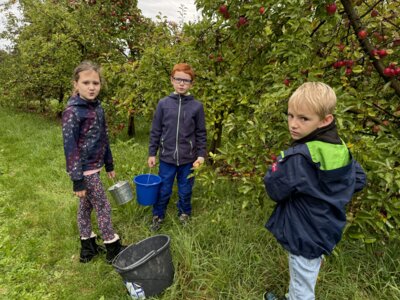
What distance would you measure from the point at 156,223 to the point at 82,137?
49.9 inches

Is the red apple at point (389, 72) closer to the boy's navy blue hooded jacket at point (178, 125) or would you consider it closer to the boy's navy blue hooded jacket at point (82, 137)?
the boy's navy blue hooded jacket at point (178, 125)

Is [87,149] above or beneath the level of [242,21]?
beneath

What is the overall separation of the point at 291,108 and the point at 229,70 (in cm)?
216

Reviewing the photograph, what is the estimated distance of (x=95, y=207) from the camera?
9.86 feet

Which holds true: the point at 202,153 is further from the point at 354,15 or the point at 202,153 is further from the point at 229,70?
the point at 354,15

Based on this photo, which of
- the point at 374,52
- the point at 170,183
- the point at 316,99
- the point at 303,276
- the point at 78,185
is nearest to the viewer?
the point at 316,99

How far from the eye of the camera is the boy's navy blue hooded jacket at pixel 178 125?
335cm

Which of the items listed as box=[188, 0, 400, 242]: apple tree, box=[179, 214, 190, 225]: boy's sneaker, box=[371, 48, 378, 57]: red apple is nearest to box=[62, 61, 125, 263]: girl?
box=[179, 214, 190, 225]: boy's sneaker

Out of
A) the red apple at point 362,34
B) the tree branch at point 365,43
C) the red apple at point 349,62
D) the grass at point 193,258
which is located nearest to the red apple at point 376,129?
the tree branch at point 365,43

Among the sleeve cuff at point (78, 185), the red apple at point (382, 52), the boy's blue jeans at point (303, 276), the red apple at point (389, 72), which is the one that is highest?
the red apple at point (382, 52)

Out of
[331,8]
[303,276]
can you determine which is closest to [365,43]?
[331,8]

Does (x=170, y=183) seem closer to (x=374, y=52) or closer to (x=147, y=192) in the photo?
(x=147, y=192)

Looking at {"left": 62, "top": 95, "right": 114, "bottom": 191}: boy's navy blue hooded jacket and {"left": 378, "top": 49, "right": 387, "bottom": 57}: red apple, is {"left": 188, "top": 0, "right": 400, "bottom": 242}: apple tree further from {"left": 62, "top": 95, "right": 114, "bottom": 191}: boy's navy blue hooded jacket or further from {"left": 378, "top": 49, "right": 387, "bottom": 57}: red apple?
{"left": 62, "top": 95, "right": 114, "bottom": 191}: boy's navy blue hooded jacket

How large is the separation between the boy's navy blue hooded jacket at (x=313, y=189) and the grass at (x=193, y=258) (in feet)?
1.91
